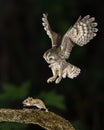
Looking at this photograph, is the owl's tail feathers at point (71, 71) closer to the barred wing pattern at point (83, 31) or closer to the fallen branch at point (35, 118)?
the barred wing pattern at point (83, 31)

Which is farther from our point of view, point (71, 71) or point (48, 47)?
point (48, 47)

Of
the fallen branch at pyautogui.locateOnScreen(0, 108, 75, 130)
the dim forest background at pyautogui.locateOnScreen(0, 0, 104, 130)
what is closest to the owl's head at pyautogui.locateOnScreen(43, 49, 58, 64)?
the fallen branch at pyautogui.locateOnScreen(0, 108, 75, 130)

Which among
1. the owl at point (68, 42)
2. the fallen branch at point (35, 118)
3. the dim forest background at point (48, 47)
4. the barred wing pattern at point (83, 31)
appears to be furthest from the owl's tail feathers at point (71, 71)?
the dim forest background at point (48, 47)

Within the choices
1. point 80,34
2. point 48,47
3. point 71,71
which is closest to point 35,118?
point 71,71

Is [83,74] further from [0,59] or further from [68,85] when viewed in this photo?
[0,59]

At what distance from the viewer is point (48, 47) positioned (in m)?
6.78

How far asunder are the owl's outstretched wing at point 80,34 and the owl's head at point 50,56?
0.05 meters

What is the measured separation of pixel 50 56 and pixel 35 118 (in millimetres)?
352

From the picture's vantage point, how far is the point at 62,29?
6367 millimetres

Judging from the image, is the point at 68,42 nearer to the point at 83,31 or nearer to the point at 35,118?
the point at 83,31

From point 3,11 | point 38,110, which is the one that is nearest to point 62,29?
point 3,11

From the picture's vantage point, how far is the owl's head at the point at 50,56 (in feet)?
8.19

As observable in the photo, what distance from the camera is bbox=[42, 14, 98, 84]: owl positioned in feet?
8.27

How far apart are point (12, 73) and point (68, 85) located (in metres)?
0.70
